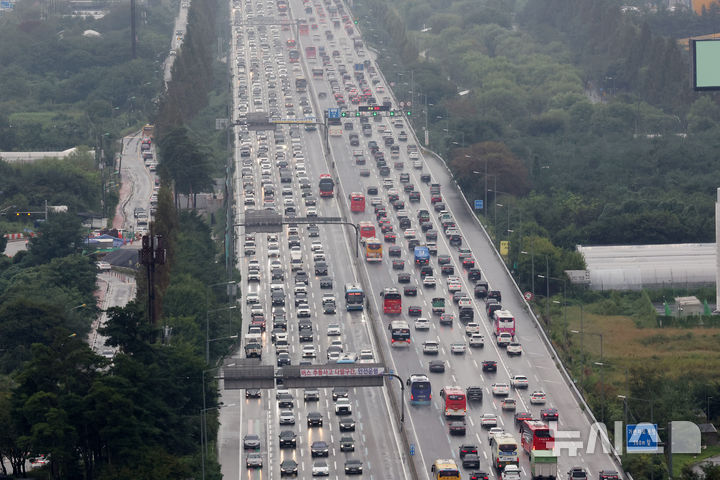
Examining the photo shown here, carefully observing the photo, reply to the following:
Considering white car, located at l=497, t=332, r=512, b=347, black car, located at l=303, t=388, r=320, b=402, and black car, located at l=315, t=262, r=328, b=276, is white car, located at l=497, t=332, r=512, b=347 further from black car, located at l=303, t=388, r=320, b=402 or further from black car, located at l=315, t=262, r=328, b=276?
black car, located at l=315, t=262, r=328, b=276

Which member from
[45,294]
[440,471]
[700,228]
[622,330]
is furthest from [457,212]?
[440,471]

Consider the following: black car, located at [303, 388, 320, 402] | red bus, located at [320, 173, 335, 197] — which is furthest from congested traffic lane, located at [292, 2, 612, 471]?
red bus, located at [320, 173, 335, 197]

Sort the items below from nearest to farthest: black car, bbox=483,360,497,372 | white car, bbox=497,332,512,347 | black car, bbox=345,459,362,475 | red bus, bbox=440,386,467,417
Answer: black car, bbox=345,459,362,475 < red bus, bbox=440,386,467,417 < black car, bbox=483,360,497,372 < white car, bbox=497,332,512,347

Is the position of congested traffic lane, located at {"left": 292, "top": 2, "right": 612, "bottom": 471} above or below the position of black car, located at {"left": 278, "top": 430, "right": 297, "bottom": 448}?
below

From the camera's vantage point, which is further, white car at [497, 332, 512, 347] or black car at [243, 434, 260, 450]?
white car at [497, 332, 512, 347]

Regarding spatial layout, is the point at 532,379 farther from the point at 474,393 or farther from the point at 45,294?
the point at 45,294

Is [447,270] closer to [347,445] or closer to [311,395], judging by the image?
[311,395]
